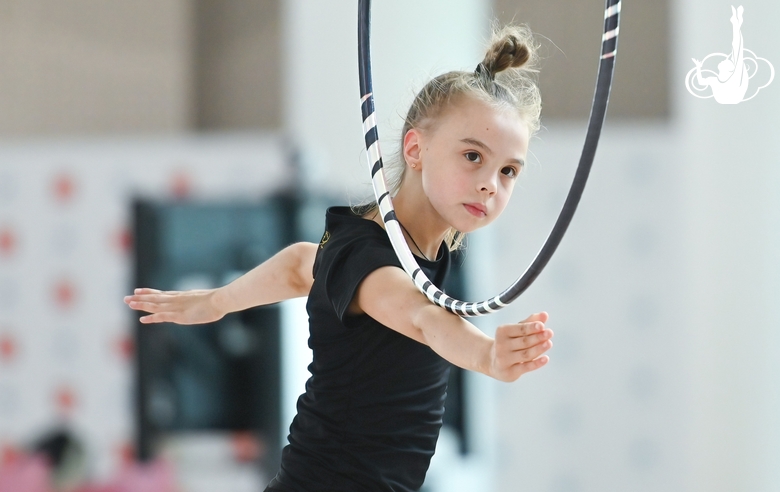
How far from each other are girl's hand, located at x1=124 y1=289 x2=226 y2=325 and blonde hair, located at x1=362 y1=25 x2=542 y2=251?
383 millimetres

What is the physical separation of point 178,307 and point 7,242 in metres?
3.25

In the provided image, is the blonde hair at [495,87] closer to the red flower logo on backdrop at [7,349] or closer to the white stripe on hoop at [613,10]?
the white stripe on hoop at [613,10]

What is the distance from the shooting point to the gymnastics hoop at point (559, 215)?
96cm

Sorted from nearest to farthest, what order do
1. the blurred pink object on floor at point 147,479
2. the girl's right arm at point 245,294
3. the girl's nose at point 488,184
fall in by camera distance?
the girl's nose at point 488,184
the girl's right arm at point 245,294
the blurred pink object on floor at point 147,479

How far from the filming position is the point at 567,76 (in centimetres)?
557

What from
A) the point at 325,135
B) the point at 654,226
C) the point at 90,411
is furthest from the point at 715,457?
the point at 90,411

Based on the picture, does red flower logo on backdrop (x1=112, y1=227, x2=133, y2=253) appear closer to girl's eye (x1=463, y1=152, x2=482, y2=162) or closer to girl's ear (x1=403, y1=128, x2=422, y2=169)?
girl's ear (x1=403, y1=128, x2=422, y2=169)

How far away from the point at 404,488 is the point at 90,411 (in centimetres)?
327

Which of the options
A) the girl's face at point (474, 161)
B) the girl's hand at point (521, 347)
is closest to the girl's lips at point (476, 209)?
the girl's face at point (474, 161)

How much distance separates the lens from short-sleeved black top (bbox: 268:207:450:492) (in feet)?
3.91

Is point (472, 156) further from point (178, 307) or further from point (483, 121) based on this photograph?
point (178, 307)

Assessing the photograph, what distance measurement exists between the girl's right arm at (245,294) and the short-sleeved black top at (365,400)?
131 mm

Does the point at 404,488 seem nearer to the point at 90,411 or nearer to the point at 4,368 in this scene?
the point at 90,411

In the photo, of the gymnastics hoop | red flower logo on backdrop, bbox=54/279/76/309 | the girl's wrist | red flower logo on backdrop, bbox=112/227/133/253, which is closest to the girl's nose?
the gymnastics hoop
